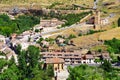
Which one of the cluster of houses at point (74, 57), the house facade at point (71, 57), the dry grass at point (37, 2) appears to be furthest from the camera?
the dry grass at point (37, 2)

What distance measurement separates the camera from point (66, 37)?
51594 millimetres

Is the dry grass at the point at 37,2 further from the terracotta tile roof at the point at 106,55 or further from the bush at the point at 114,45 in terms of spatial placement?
the terracotta tile roof at the point at 106,55

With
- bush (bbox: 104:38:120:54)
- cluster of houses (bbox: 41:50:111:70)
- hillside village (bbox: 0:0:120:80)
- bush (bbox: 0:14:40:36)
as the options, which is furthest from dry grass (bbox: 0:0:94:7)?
cluster of houses (bbox: 41:50:111:70)

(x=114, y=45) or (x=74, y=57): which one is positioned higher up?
(x=114, y=45)

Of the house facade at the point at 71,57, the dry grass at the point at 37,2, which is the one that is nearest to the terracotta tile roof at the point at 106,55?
the house facade at the point at 71,57

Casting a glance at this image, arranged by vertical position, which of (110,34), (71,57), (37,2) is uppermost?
(37,2)

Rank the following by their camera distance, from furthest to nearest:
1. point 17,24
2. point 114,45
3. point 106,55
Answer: point 17,24 < point 114,45 < point 106,55

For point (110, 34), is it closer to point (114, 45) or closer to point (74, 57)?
point (114, 45)

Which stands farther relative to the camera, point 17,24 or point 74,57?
point 17,24

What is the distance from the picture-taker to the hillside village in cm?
4075

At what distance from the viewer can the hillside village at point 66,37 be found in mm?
40750

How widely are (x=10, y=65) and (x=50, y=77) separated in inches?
160

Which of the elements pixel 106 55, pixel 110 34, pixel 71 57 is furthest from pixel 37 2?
pixel 106 55

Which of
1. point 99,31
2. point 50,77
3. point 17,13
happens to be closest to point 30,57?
point 50,77
